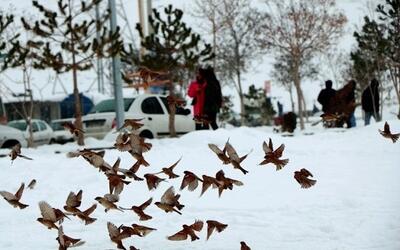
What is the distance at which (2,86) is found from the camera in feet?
54.3

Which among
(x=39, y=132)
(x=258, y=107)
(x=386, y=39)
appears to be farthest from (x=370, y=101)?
(x=258, y=107)

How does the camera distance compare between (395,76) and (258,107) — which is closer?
(395,76)

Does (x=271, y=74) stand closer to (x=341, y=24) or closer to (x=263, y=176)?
(x=341, y=24)

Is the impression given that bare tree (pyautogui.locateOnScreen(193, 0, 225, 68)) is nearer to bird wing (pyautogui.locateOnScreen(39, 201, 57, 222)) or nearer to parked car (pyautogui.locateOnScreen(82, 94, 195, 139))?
parked car (pyautogui.locateOnScreen(82, 94, 195, 139))

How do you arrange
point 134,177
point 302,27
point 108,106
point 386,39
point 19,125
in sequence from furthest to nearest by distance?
1. point 302,27
2. point 19,125
3. point 386,39
4. point 108,106
5. point 134,177

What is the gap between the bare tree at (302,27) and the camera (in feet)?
78.0

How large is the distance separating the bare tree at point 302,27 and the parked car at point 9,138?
1228cm

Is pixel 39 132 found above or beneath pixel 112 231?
above

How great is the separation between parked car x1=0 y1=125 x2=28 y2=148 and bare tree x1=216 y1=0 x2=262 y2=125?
1355cm

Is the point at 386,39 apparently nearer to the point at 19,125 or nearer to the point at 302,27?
the point at 302,27

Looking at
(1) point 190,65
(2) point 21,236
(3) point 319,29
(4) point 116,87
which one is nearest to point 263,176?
(2) point 21,236

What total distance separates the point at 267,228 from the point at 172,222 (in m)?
0.71

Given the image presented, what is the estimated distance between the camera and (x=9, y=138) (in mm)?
15555

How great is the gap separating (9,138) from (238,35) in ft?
54.8
